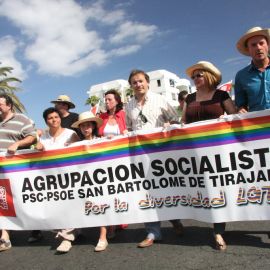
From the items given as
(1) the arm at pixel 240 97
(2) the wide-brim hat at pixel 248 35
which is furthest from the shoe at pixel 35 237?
(2) the wide-brim hat at pixel 248 35

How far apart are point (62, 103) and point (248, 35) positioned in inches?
128

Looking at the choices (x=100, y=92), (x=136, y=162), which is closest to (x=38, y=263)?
(x=136, y=162)

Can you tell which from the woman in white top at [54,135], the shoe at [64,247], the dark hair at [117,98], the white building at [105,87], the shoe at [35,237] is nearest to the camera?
the shoe at [64,247]

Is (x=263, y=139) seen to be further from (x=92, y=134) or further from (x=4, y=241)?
(x=4, y=241)

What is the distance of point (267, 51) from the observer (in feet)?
12.8

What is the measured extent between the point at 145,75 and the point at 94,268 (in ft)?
7.83

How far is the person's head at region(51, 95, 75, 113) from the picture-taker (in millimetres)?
5867

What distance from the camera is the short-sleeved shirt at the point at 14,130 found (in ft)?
16.1

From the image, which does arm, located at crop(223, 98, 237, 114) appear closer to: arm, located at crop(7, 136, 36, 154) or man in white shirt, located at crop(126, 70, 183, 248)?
man in white shirt, located at crop(126, 70, 183, 248)

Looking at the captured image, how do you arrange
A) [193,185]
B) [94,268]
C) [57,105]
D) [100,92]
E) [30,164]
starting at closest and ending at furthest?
[94,268], [193,185], [30,164], [57,105], [100,92]

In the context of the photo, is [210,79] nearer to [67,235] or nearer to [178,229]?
[178,229]

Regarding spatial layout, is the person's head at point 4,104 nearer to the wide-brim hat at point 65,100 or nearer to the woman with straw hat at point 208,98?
the wide-brim hat at point 65,100

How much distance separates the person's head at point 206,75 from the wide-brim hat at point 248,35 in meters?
0.40

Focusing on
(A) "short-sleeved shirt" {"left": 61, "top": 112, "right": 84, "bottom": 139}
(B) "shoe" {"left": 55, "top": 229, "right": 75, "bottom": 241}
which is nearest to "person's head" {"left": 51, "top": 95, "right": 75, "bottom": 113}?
(A) "short-sleeved shirt" {"left": 61, "top": 112, "right": 84, "bottom": 139}
